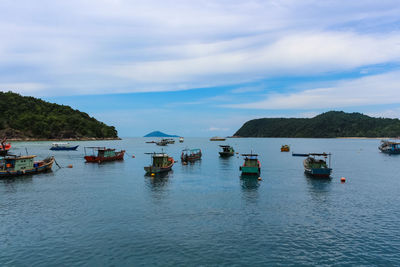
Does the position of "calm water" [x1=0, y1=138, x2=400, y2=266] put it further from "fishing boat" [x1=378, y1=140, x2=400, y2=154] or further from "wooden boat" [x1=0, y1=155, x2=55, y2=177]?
"fishing boat" [x1=378, y1=140, x2=400, y2=154]

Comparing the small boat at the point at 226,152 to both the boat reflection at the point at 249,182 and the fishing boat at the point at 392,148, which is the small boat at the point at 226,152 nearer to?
the boat reflection at the point at 249,182

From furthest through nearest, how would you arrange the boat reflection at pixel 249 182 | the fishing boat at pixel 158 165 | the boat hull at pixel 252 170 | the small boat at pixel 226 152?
the small boat at pixel 226 152, the fishing boat at pixel 158 165, the boat hull at pixel 252 170, the boat reflection at pixel 249 182

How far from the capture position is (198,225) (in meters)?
34.3

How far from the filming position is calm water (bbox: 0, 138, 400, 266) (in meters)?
26.1

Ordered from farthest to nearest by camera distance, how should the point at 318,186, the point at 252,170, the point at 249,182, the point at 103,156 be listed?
1. the point at 103,156
2. the point at 252,170
3. the point at 249,182
4. the point at 318,186

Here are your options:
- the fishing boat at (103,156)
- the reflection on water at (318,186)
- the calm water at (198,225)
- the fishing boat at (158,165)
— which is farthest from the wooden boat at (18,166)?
the reflection on water at (318,186)

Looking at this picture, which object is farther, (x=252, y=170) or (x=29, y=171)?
(x=29, y=171)

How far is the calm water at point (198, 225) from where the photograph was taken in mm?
26078

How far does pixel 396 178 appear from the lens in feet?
244

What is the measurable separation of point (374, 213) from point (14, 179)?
242 ft

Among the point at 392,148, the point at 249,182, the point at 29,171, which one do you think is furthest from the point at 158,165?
the point at 392,148

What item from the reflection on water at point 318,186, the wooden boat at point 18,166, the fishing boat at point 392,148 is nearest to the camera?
the reflection on water at point 318,186

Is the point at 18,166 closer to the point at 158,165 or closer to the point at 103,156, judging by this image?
the point at 158,165

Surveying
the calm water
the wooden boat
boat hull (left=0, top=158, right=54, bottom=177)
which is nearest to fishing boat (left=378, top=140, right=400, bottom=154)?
the calm water
